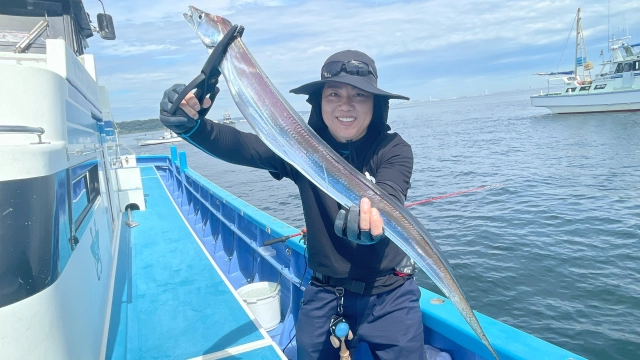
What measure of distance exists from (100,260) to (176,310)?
1158 mm

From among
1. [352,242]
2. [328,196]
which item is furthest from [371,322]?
[328,196]

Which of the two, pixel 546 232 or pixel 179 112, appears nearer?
pixel 179 112

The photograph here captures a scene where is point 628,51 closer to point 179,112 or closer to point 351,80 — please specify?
point 351,80

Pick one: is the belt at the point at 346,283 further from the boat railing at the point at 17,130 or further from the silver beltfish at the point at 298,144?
the boat railing at the point at 17,130

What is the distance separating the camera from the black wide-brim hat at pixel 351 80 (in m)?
2.49

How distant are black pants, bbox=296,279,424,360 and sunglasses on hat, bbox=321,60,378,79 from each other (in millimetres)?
1474

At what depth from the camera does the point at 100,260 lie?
3.88m

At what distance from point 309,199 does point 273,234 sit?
2.38 meters

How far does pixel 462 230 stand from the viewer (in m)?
11.7

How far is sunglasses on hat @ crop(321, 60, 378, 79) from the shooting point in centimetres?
264

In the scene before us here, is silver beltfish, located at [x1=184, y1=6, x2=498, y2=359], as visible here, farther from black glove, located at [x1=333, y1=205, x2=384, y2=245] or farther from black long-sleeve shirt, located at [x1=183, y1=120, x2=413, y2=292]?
black long-sleeve shirt, located at [x1=183, y1=120, x2=413, y2=292]

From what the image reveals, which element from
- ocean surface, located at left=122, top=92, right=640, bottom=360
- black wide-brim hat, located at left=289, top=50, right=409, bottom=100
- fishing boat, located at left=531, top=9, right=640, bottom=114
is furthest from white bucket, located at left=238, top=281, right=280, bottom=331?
fishing boat, located at left=531, top=9, right=640, bottom=114

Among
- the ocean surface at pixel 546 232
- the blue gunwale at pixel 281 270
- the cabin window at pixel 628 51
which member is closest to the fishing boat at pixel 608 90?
the cabin window at pixel 628 51

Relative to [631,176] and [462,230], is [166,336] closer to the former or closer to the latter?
[462,230]
